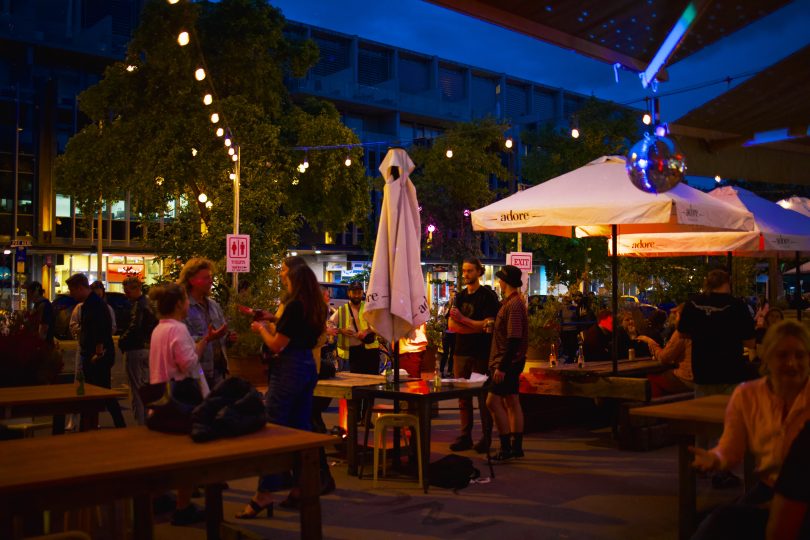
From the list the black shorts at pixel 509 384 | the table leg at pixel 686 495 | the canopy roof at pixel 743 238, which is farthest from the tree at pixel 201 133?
the table leg at pixel 686 495

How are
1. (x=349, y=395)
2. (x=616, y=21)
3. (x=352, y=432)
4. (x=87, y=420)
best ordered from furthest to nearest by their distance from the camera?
1. (x=352, y=432)
2. (x=349, y=395)
3. (x=87, y=420)
4. (x=616, y=21)

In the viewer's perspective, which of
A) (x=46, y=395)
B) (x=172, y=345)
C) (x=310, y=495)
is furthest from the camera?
(x=46, y=395)

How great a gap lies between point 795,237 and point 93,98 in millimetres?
17649

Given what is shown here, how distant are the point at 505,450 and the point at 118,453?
543cm

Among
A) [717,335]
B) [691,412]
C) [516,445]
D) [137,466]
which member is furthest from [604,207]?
[137,466]

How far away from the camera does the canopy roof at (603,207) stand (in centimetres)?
876

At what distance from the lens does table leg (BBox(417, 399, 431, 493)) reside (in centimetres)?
748

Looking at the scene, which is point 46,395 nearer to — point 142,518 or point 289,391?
point 289,391

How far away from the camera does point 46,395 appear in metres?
6.21

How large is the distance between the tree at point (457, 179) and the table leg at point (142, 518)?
2941cm

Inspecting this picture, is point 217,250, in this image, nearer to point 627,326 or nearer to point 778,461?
point 627,326

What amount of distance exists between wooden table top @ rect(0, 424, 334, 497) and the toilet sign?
1250 centimetres

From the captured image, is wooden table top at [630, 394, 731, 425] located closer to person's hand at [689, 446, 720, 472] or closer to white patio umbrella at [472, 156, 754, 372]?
person's hand at [689, 446, 720, 472]

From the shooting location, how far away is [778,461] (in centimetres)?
393
